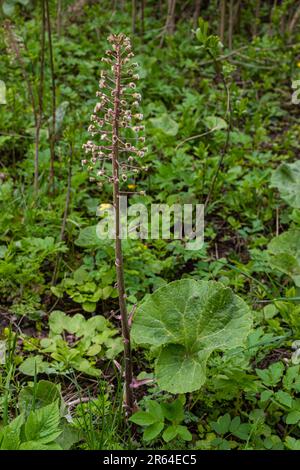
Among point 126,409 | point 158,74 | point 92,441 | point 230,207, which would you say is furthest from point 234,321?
point 158,74

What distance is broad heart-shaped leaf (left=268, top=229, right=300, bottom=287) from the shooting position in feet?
8.79

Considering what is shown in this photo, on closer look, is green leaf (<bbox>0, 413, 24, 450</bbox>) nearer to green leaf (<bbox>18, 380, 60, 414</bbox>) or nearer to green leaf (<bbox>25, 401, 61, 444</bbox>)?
green leaf (<bbox>25, 401, 61, 444</bbox>)

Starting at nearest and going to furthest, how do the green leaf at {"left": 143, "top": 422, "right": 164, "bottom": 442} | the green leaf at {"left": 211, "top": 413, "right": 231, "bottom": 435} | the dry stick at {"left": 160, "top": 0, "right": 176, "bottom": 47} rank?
the green leaf at {"left": 143, "top": 422, "right": 164, "bottom": 442}, the green leaf at {"left": 211, "top": 413, "right": 231, "bottom": 435}, the dry stick at {"left": 160, "top": 0, "right": 176, "bottom": 47}

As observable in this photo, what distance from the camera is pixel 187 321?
2.10 meters

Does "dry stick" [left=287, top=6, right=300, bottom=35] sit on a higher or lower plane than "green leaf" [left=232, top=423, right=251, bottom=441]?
higher

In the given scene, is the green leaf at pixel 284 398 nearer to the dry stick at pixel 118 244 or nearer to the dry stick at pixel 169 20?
the dry stick at pixel 118 244

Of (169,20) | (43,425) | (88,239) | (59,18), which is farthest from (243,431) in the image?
(59,18)

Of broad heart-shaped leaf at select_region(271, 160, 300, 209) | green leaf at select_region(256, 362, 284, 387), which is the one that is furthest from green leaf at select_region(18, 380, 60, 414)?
broad heart-shaped leaf at select_region(271, 160, 300, 209)

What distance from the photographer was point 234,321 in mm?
2072

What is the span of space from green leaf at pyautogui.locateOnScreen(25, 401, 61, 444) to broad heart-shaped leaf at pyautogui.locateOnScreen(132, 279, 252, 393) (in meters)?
0.39

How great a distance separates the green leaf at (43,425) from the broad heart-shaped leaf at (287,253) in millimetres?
1258

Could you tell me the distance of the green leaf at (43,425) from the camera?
5.84ft

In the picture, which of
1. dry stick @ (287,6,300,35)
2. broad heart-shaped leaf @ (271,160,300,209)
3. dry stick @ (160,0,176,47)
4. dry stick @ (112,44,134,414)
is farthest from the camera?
dry stick @ (287,6,300,35)

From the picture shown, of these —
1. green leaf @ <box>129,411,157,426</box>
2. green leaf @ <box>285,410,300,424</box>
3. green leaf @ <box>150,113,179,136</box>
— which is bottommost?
green leaf @ <box>285,410,300,424</box>
